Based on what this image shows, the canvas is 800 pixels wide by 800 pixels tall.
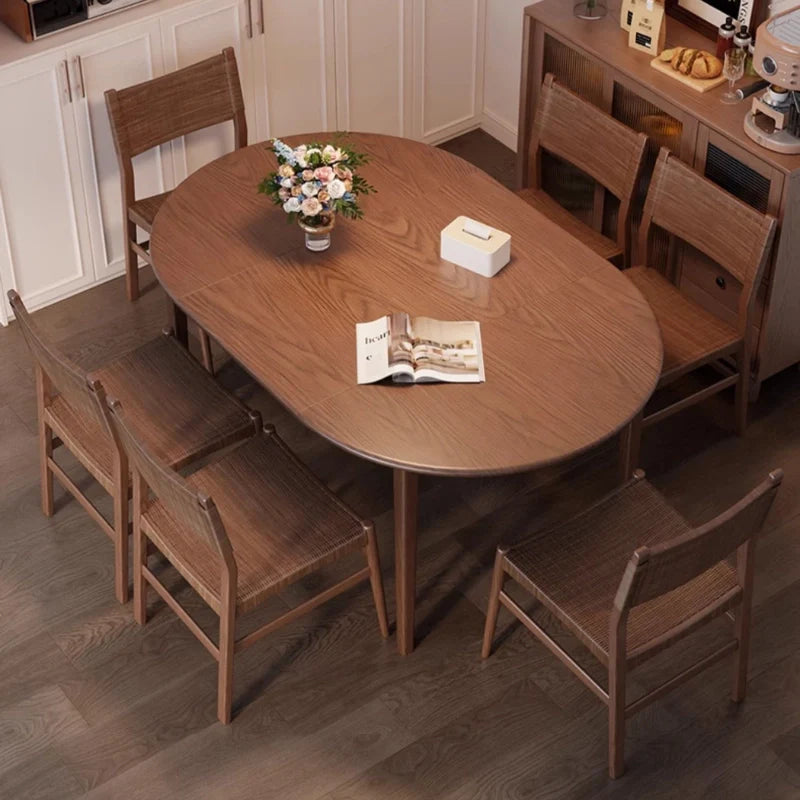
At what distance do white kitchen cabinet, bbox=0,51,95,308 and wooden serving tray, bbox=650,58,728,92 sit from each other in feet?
6.46

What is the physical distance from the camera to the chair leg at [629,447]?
4117 mm

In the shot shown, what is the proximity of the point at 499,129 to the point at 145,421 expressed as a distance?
2.55 meters

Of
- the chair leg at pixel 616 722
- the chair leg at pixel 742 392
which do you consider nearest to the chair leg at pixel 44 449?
the chair leg at pixel 616 722

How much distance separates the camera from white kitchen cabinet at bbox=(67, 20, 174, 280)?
4633 mm

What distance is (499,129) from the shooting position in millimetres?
5875

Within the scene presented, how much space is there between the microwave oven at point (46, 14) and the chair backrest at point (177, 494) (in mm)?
1608

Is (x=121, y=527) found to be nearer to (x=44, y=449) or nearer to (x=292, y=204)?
(x=44, y=449)

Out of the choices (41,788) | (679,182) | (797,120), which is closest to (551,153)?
(679,182)

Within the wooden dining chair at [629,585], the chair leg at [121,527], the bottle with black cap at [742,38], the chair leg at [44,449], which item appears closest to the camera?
the wooden dining chair at [629,585]

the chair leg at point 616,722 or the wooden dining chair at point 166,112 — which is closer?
the chair leg at point 616,722

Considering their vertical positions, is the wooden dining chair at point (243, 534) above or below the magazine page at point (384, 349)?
below

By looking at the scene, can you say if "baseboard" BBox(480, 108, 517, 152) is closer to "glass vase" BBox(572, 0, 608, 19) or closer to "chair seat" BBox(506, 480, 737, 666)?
"glass vase" BBox(572, 0, 608, 19)

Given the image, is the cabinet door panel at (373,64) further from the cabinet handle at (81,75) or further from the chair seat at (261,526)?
the chair seat at (261,526)

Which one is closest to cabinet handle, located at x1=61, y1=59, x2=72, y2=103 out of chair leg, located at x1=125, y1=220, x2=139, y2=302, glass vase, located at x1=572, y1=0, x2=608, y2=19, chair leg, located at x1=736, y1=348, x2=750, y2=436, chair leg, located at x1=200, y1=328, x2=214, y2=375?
chair leg, located at x1=125, y1=220, x2=139, y2=302
